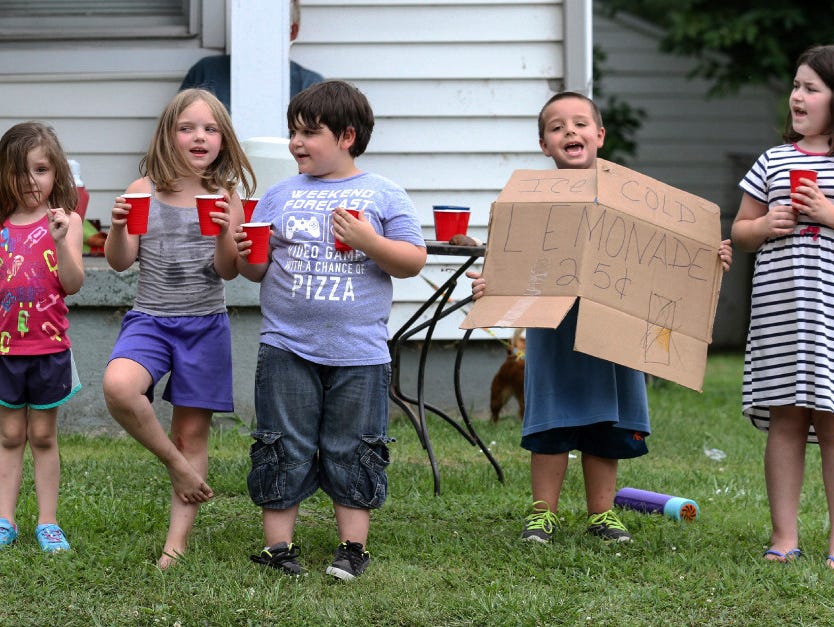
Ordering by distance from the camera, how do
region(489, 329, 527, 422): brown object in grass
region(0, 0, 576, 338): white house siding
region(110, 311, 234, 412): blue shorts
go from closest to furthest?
region(110, 311, 234, 412): blue shorts < region(489, 329, 527, 422): brown object in grass < region(0, 0, 576, 338): white house siding

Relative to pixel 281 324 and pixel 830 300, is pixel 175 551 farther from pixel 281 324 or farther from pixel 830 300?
pixel 830 300

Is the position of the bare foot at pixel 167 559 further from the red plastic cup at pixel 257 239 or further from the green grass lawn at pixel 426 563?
the red plastic cup at pixel 257 239

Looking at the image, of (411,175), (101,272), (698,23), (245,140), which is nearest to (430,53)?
(411,175)

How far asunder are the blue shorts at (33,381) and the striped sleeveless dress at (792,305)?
2369 millimetres

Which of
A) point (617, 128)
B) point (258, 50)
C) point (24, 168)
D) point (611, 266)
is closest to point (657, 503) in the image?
point (611, 266)

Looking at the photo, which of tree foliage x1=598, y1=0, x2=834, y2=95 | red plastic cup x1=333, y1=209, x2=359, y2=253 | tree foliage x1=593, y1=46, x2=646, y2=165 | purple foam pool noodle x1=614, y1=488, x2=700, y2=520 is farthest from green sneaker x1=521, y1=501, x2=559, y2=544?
tree foliage x1=598, y1=0, x2=834, y2=95

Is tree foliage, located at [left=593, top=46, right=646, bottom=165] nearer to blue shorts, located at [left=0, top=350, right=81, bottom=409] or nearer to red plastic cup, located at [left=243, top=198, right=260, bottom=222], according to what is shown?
red plastic cup, located at [left=243, top=198, right=260, bottom=222]

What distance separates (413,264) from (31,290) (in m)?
1.31

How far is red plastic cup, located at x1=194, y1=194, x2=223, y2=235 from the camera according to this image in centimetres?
363

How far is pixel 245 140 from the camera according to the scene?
607cm

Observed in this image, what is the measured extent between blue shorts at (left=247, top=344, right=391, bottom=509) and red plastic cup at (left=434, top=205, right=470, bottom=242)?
1099 mm

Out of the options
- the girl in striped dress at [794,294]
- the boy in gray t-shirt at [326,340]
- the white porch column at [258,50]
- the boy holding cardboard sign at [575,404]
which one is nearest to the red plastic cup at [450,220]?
the boy holding cardboard sign at [575,404]

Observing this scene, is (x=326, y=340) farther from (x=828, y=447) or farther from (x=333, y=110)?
(x=828, y=447)

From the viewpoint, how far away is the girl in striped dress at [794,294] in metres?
3.93
